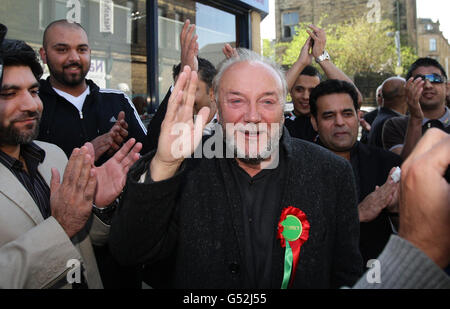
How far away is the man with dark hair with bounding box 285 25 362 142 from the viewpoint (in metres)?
3.39

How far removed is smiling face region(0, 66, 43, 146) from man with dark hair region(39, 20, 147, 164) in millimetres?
898

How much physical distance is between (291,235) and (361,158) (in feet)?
3.96

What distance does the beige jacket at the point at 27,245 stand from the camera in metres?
1.47

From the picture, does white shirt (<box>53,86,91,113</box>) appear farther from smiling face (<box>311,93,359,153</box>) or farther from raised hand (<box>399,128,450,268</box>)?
raised hand (<box>399,128,450,268</box>)

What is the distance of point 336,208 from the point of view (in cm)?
191

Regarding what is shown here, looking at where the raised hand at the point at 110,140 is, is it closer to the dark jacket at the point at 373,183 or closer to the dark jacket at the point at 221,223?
the dark jacket at the point at 221,223

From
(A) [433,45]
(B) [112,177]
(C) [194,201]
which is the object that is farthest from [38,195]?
(A) [433,45]

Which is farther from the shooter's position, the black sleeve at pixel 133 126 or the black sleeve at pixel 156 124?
the black sleeve at pixel 133 126

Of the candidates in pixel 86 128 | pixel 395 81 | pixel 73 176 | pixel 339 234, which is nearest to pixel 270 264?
pixel 339 234

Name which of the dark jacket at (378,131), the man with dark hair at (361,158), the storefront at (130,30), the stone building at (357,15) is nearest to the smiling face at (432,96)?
the dark jacket at (378,131)

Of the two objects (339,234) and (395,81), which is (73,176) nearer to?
(339,234)

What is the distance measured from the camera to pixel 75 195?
65.9 inches

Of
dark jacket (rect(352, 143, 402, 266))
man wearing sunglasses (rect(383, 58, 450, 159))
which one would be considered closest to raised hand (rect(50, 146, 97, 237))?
dark jacket (rect(352, 143, 402, 266))

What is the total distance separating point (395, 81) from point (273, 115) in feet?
11.0
